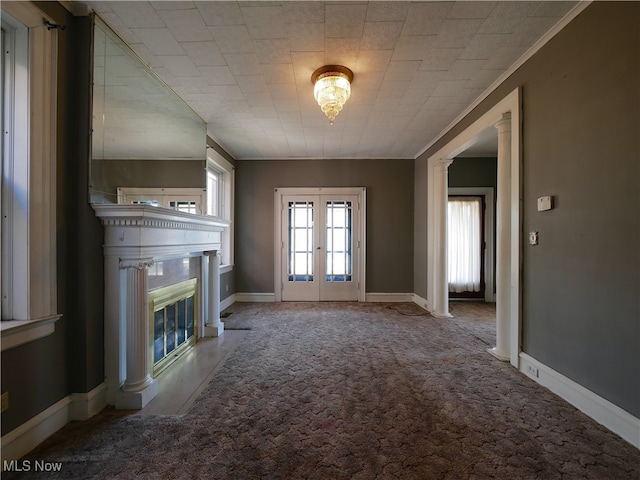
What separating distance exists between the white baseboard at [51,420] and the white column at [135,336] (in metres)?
0.14

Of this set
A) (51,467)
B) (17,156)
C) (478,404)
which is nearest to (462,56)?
(478,404)

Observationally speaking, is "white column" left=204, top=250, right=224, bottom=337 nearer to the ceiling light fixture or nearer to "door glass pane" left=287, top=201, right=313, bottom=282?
"door glass pane" left=287, top=201, right=313, bottom=282

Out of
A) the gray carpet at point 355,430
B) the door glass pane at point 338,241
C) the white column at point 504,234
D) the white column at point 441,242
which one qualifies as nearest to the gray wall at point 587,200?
the white column at point 504,234

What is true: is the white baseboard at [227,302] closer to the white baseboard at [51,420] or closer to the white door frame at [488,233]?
the white baseboard at [51,420]

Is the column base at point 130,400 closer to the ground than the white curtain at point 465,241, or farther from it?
closer to the ground

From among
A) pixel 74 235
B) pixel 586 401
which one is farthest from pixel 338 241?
pixel 74 235

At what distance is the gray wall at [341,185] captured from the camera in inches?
A: 207

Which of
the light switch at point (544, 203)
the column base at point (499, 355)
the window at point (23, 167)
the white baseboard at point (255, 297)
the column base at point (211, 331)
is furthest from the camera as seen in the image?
the white baseboard at point (255, 297)

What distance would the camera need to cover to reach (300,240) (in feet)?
17.4

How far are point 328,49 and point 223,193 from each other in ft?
11.0

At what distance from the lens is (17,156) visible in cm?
155

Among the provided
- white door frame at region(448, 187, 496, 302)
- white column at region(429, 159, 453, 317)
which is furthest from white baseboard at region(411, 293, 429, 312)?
white door frame at region(448, 187, 496, 302)

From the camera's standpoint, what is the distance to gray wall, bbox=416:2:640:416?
5.25 feet

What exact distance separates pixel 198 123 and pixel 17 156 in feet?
6.94
